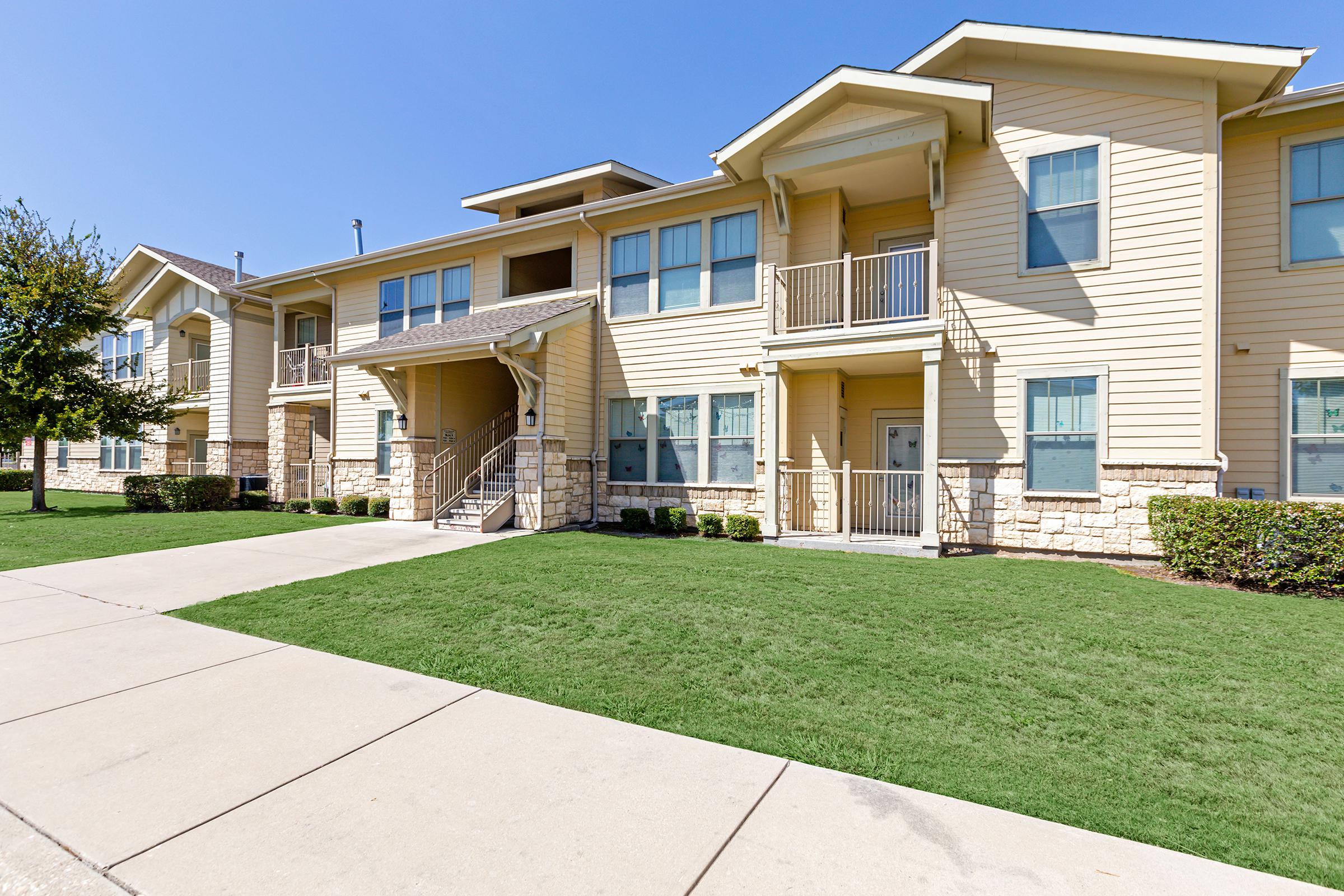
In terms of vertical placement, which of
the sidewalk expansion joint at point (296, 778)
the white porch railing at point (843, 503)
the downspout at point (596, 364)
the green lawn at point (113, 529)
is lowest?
the green lawn at point (113, 529)

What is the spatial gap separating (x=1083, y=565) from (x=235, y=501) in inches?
794

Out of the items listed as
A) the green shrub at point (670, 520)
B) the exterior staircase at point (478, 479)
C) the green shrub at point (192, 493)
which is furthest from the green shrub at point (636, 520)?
the green shrub at point (192, 493)

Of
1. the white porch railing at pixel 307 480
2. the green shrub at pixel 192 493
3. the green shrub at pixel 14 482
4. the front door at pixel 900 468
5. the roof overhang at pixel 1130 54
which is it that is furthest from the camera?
the green shrub at pixel 14 482

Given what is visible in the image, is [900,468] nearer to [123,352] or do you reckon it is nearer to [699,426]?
[699,426]

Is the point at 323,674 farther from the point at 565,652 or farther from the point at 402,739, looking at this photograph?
the point at 565,652

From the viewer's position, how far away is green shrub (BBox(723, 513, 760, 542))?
10469mm

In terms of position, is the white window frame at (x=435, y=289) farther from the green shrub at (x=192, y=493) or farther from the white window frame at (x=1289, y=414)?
the white window frame at (x=1289, y=414)

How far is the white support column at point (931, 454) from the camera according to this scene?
349 inches

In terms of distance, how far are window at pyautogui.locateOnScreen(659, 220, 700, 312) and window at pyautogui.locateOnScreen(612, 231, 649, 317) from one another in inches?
13.7

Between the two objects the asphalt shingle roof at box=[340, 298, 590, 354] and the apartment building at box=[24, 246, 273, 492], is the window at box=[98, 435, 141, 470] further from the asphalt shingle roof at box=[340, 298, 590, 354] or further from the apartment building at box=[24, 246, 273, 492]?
the asphalt shingle roof at box=[340, 298, 590, 354]

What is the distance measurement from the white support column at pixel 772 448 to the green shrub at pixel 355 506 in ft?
32.9

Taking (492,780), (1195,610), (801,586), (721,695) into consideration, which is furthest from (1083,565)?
(492,780)

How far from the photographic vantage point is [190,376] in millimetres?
20453

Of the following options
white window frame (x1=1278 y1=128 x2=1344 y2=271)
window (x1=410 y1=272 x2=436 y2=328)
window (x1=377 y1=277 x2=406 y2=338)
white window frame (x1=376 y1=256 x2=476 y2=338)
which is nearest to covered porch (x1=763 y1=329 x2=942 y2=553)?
white window frame (x1=1278 y1=128 x2=1344 y2=271)
